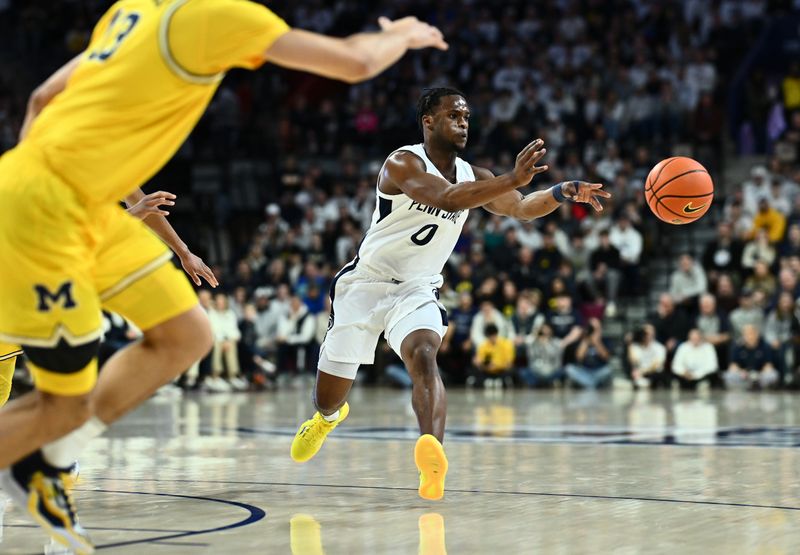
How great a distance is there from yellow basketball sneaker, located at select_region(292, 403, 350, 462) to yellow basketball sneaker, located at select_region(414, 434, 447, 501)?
134 cm

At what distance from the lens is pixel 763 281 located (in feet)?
55.5

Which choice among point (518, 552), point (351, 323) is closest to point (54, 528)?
point (518, 552)

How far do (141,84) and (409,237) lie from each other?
274cm

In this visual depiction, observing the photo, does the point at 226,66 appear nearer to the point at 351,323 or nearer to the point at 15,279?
the point at 15,279

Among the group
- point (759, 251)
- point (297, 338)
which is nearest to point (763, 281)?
point (759, 251)

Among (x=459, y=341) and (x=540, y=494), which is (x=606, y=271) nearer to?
(x=459, y=341)

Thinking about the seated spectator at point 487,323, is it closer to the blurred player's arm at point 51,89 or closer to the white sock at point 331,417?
the white sock at point 331,417

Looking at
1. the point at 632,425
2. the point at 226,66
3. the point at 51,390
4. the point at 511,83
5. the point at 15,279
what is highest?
the point at 511,83

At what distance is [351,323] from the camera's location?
23.0 feet

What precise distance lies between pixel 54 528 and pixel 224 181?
60.4 feet

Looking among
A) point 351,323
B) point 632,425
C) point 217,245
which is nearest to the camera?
point 351,323

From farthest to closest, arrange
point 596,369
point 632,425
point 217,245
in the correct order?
point 217,245 → point 596,369 → point 632,425

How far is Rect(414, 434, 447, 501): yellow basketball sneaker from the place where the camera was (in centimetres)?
591

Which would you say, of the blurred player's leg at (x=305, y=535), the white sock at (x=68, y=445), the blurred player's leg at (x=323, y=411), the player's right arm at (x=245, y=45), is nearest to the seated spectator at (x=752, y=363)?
the blurred player's leg at (x=323, y=411)
